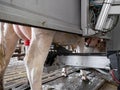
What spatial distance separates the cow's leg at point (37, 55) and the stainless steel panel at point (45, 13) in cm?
23

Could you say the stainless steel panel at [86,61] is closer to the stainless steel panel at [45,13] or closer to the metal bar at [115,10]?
the stainless steel panel at [45,13]

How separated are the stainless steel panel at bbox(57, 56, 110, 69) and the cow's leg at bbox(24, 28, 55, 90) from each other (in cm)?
48

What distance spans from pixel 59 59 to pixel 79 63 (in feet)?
1.27

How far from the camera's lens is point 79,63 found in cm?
224

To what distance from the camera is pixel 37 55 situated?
1.87 meters

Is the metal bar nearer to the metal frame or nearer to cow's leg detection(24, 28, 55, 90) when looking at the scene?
the metal frame

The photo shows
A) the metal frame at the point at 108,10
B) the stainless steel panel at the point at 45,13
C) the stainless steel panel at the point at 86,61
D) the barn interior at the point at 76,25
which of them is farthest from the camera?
the stainless steel panel at the point at 86,61

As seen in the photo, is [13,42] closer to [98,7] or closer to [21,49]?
[98,7]

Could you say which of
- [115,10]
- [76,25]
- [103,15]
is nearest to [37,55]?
[76,25]

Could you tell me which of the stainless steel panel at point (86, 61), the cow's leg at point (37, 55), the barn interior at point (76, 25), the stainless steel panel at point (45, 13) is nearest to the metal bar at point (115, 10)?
the barn interior at point (76, 25)

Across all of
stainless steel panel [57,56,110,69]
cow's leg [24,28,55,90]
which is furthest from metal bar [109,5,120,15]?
cow's leg [24,28,55,90]

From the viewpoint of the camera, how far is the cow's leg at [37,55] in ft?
6.05

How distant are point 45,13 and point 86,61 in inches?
34.6

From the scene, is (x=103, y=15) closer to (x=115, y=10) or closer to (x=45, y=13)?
(x=115, y=10)
